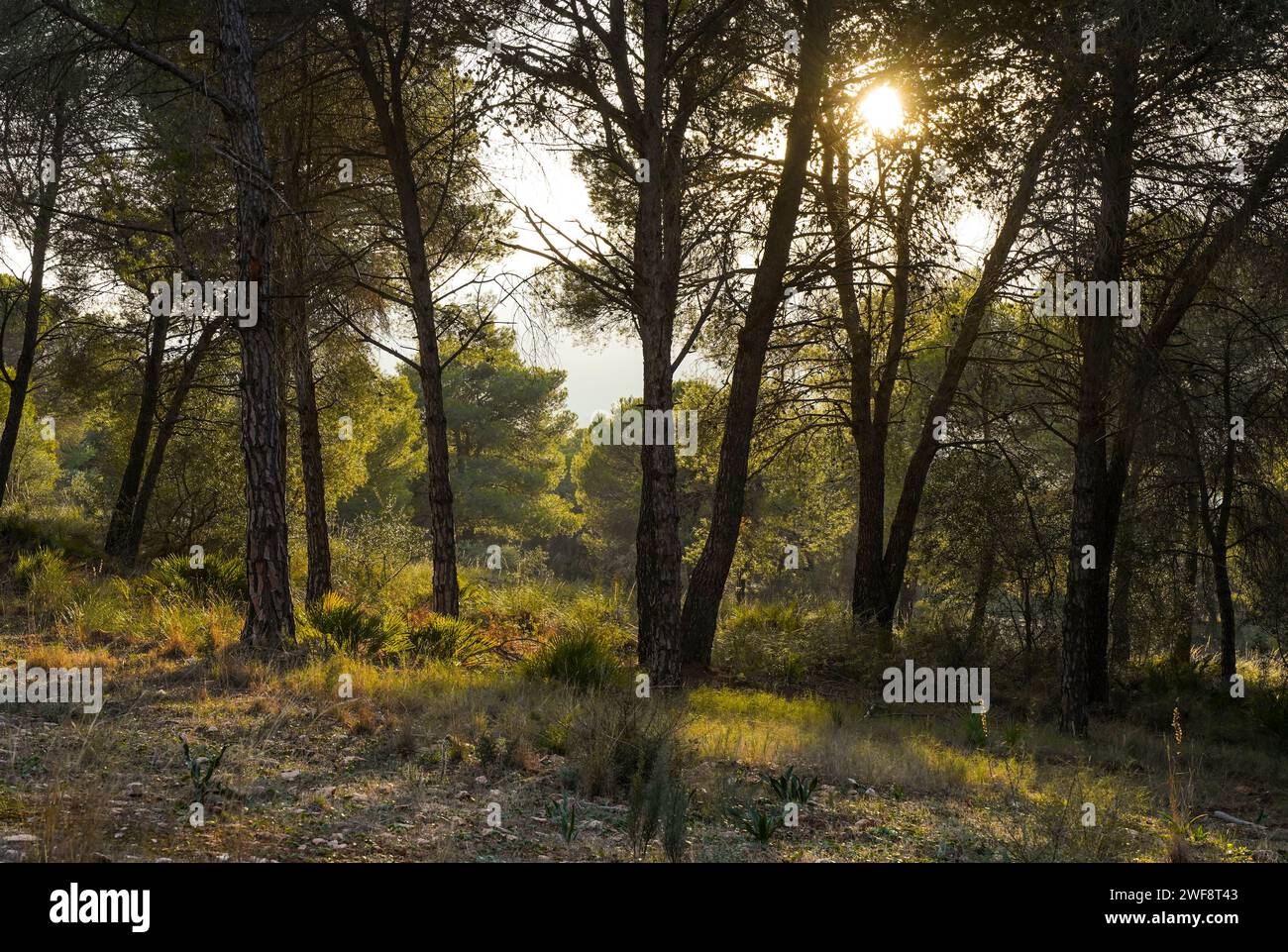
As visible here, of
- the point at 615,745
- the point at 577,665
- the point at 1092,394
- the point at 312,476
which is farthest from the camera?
the point at 312,476

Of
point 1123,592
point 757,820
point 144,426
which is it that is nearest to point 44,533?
point 144,426

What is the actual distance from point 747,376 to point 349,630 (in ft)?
20.5

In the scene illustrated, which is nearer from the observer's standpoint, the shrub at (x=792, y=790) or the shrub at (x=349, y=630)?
the shrub at (x=792, y=790)

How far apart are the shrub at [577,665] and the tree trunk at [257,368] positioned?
256cm

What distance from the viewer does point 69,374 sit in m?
19.3

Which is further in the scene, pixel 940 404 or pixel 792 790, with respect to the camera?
pixel 940 404

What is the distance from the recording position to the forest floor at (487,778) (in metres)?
4.55

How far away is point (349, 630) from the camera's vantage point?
10.4m

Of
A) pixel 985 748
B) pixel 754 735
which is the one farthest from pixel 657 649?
pixel 985 748

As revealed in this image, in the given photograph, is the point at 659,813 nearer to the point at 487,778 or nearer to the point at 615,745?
the point at 615,745

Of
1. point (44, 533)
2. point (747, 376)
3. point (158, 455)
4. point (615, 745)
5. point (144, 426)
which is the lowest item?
point (615, 745)

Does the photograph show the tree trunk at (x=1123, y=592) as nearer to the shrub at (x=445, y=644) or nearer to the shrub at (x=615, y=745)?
the shrub at (x=445, y=644)

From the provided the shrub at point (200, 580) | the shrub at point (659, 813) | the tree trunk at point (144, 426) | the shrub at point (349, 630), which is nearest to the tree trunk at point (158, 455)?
the tree trunk at point (144, 426)

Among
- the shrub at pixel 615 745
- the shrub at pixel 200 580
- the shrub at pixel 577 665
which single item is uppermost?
the shrub at pixel 200 580
